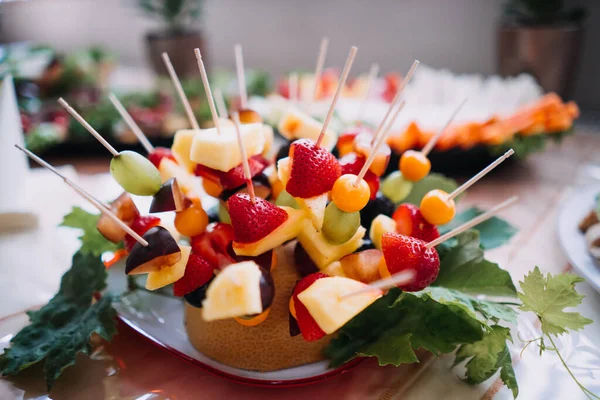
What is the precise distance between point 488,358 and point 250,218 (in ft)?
1.33

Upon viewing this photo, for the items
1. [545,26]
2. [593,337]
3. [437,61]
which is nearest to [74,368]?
[593,337]

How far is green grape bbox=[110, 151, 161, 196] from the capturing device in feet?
2.27

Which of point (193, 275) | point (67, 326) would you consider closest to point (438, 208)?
point (193, 275)

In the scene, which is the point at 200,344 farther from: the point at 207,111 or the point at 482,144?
the point at 207,111

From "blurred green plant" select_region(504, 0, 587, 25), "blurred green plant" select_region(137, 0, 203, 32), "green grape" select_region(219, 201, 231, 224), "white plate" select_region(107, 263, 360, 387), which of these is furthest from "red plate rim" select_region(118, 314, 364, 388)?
"blurred green plant" select_region(137, 0, 203, 32)

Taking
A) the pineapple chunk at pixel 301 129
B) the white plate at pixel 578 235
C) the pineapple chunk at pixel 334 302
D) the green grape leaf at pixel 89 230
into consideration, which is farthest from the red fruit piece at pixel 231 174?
the white plate at pixel 578 235

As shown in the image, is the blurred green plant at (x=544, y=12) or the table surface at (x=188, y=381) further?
the blurred green plant at (x=544, y=12)

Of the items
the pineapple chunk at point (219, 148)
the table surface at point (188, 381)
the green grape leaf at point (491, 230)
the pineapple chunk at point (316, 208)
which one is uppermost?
the pineapple chunk at point (219, 148)

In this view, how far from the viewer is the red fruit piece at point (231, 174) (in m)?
0.75

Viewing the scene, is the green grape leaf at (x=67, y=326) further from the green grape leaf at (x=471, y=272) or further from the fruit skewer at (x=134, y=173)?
the green grape leaf at (x=471, y=272)

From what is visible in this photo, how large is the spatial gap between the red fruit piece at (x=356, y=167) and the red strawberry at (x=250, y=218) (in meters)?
0.17

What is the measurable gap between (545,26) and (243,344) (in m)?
1.90

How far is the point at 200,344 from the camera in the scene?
0.78m

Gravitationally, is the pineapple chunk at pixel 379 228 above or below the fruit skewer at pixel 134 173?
below
